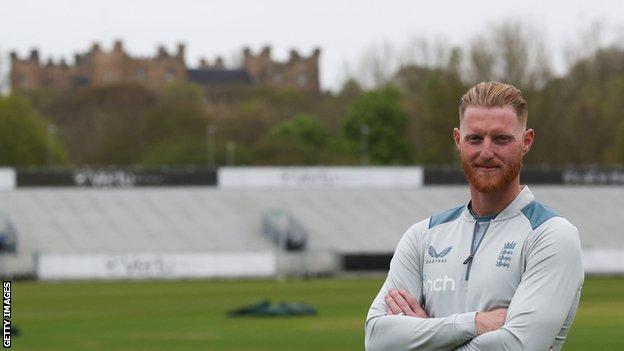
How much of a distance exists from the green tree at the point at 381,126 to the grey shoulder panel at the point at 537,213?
4750 inches

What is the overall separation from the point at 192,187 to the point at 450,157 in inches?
1857

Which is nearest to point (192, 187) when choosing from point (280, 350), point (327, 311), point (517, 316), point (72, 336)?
point (327, 311)

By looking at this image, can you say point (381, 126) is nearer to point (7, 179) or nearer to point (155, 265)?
point (7, 179)

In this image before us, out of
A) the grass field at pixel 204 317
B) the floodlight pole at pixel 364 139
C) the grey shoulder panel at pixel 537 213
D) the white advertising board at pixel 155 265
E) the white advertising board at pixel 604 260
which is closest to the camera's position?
the grey shoulder panel at pixel 537 213

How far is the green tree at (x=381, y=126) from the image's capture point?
127 meters

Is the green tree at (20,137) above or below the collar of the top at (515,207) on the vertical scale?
below

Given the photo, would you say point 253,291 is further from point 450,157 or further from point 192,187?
point 450,157

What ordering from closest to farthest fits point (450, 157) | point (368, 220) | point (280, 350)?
point (280, 350) < point (368, 220) < point (450, 157)

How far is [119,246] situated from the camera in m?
68.2

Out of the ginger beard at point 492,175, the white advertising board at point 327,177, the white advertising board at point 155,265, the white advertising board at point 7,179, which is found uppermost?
the ginger beard at point 492,175

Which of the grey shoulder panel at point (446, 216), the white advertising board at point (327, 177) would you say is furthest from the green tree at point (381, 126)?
the grey shoulder panel at point (446, 216)

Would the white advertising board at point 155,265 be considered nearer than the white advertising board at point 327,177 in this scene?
Yes

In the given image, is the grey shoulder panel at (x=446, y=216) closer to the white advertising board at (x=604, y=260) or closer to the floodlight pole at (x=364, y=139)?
the white advertising board at (x=604, y=260)

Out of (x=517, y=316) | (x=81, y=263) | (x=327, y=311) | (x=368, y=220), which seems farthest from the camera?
(x=368, y=220)
